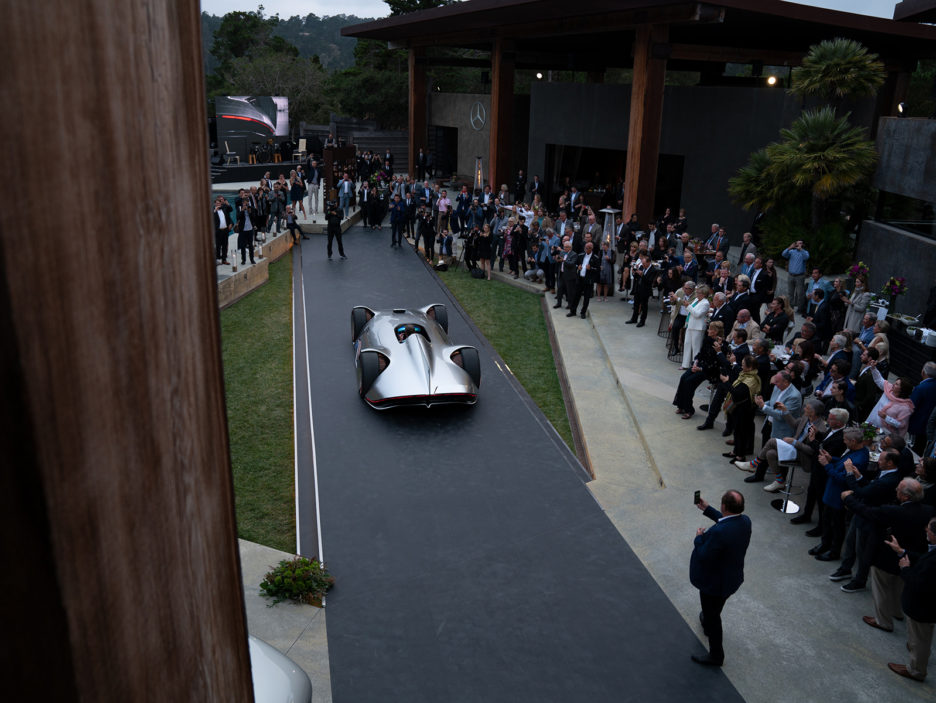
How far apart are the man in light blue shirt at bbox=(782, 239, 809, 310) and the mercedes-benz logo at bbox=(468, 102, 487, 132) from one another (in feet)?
74.9

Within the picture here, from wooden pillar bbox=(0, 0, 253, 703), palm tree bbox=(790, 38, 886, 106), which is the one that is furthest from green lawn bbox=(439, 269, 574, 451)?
wooden pillar bbox=(0, 0, 253, 703)

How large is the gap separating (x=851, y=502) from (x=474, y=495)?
431 centimetres

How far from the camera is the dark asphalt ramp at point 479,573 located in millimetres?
6754

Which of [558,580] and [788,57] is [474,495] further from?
[788,57]

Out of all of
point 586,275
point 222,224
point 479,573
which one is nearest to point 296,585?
point 479,573

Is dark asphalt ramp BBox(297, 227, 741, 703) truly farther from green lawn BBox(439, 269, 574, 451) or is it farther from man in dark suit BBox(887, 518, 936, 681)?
man in dark suit BBox(887, 518, 936, 681)

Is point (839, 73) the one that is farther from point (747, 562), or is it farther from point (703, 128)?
point (747, 562)

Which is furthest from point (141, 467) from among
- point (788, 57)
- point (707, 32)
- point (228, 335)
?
point (788, 57)

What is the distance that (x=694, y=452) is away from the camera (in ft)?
36.3

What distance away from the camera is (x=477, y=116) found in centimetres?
3778

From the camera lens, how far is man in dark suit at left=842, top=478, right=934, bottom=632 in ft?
22.5

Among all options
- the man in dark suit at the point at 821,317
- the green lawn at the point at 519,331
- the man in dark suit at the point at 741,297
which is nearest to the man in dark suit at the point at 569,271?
the green lawn at the point at 519,331

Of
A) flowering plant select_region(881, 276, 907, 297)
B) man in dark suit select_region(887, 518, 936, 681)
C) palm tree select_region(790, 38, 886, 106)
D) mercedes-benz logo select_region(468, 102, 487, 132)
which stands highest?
palm tree select_region(790, 38, 886, 106)

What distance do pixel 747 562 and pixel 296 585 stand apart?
191 inches
